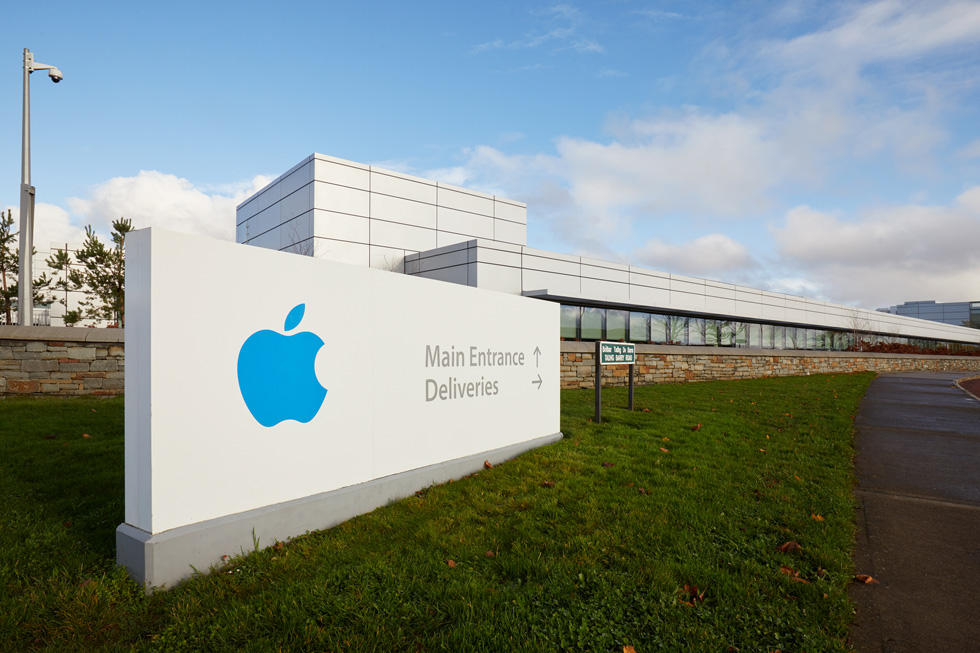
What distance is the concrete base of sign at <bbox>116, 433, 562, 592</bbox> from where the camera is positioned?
3297 mm

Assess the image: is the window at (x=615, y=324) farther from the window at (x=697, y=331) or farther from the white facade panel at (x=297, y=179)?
the white facade panel at (x=297, y=179)

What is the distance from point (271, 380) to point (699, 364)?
58.5ft

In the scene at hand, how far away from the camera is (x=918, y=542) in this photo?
4.18 m

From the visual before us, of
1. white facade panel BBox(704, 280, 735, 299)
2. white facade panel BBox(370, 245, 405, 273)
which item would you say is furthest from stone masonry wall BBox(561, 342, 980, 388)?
white facade panel BBox(370, 245, 405, 273)

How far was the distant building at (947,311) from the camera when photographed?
336ft

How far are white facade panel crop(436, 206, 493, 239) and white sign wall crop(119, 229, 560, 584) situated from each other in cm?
2559

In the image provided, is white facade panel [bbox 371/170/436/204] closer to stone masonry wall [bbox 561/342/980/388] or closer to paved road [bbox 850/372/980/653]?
stone masonry wall [bbox 561/342/980/388]

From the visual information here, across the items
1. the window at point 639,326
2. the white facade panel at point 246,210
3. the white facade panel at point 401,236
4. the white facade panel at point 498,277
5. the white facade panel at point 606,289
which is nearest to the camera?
the white facade panel at point 498,277

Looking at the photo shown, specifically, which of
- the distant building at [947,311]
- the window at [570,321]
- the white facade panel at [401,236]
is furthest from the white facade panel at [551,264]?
the distant building at [947,311]

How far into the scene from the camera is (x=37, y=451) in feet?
19.3

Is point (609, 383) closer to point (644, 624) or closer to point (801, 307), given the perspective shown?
point (644, 624)

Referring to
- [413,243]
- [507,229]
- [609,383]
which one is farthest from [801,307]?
[609,383]

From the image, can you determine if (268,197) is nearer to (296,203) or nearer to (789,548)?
(296,203)

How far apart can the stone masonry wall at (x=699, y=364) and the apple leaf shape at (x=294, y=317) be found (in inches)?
413
